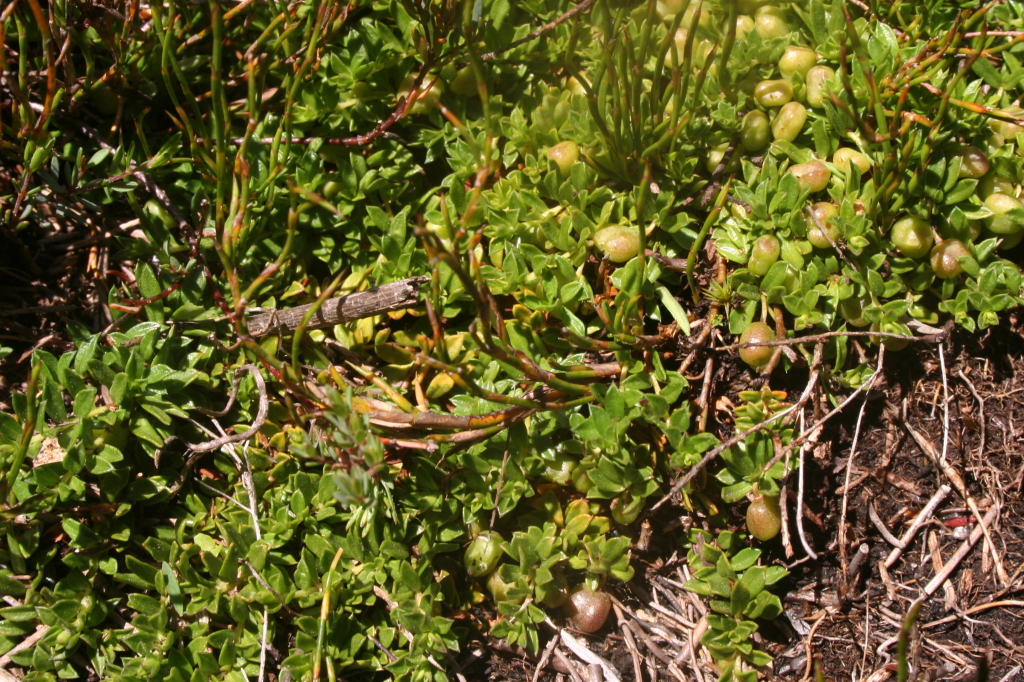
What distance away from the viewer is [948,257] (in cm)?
211

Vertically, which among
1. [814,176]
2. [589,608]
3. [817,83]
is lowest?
[589,608]

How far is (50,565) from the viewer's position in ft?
7.29

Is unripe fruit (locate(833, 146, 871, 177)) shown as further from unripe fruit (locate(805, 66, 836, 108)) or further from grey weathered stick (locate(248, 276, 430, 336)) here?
grey weathered stick (locate(248, 276, 430, 336))

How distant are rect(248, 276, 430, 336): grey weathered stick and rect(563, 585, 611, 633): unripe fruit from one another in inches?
38.6

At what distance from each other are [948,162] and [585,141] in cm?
106

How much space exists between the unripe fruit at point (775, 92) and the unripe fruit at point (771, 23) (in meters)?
0.19

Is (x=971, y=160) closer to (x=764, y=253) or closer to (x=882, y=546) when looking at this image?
(x=764, y=253)

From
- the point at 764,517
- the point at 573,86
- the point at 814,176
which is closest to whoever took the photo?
the point at 764,517

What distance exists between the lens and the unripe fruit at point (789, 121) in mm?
2195

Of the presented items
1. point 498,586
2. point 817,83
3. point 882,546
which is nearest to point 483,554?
point 498,586

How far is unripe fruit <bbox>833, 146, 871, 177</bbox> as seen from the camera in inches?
84.3

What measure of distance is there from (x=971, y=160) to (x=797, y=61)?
1.89ft

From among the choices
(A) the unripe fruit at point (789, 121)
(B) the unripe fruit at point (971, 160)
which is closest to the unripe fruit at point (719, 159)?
(A) the unripe fruit at point (789, 121)

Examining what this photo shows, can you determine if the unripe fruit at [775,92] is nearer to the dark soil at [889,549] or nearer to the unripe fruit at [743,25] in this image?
the unripe fruit at [743,25]
